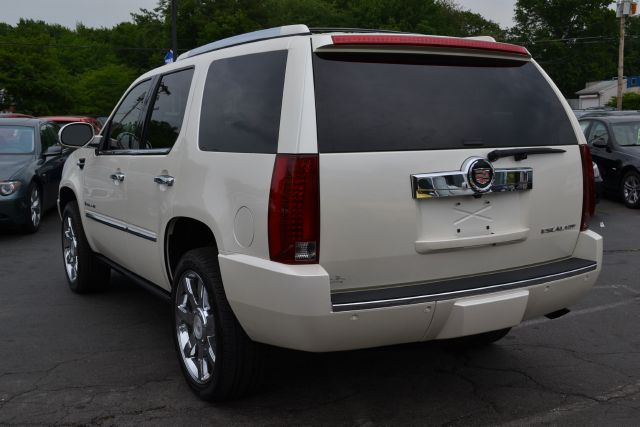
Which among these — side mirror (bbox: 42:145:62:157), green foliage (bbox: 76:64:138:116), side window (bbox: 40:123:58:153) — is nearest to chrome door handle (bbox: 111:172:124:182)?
side mirror (bbox: 42:145:62:157)

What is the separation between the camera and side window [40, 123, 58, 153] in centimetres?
1084

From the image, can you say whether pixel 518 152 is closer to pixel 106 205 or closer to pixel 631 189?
pixel 106 205

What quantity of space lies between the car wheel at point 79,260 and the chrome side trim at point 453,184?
3536 millimetres

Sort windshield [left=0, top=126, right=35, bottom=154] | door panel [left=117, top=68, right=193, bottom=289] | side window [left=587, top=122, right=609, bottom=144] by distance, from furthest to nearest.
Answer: side window [left=587, top=122, right=609, bottom=144], windshield [left=0, top=126, right=35, bottom=154], door panel [left=117, top=68, right=193, bottom=289]

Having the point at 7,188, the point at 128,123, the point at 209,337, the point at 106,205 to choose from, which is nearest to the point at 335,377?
the point at 209,337

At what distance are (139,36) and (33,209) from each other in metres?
62.8

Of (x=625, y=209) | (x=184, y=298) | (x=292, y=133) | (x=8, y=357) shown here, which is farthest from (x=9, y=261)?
(x=625, y=209)

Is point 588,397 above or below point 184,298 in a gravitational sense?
below

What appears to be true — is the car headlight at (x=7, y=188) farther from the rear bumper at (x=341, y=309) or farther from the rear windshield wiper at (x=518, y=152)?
the rear windshield wiper at (x=518, y=152)

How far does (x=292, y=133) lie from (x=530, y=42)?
258 ft

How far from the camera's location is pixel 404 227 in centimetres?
326

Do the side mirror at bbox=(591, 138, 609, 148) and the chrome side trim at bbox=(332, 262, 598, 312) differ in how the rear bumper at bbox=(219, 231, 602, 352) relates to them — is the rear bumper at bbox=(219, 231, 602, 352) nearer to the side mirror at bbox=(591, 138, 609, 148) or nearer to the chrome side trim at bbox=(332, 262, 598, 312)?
the chrome side trim at bbox=(332, 262, 598, 312)

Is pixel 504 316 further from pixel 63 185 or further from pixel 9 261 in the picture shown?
pixel 9 261

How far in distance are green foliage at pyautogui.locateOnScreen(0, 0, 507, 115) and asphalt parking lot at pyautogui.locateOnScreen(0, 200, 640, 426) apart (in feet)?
113
